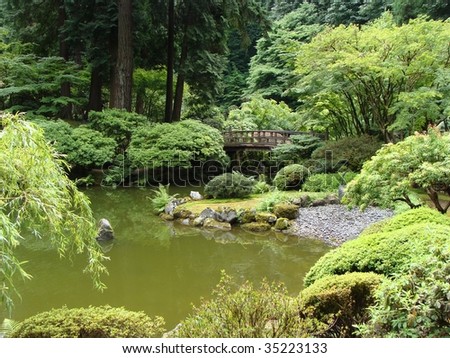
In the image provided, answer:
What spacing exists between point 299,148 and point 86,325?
43.5 feet

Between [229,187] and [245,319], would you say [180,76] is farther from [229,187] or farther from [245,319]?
[245,319]

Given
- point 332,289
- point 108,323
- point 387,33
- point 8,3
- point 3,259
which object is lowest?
point 108,323

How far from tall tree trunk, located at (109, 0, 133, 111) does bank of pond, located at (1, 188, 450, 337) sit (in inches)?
294

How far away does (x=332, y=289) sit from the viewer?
361 centimetres

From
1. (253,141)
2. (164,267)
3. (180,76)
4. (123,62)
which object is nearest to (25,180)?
(164,267)

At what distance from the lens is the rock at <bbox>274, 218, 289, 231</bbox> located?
10055 millimetres

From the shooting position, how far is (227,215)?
34.6 ft

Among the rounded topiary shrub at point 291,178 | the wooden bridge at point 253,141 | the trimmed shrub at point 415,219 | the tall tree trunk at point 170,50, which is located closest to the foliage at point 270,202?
the rounded topiary shrub at point 291,178

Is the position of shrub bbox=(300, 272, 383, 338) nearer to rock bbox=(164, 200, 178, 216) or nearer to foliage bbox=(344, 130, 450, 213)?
foliage bbox=(344, 130, 450, 213)

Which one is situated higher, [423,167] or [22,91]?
[22,91]

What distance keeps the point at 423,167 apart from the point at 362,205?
1.31 metres

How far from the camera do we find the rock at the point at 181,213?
11.1m
